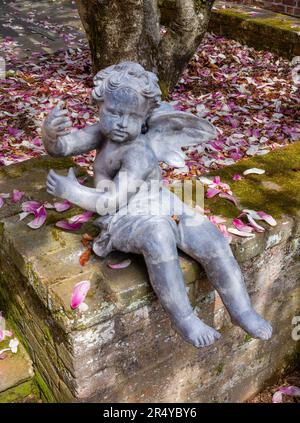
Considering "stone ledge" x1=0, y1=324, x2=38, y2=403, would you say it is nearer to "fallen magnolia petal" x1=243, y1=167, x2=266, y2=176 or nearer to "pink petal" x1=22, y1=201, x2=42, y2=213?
"pink petal" x1=22, y1=201, x2=42, y2=213

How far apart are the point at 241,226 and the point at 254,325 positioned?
0.61 meters

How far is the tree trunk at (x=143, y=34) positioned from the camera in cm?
491

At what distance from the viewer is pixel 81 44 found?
26.1 ft

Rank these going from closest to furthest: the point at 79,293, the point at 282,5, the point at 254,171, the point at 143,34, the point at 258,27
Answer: the point at 79,293 < the point at 254,171 < the point at 143,34 < the point at 258,27 < the point at 282,5

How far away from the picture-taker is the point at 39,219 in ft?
8.68

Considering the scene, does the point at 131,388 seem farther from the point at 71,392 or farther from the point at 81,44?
the point at 81,44

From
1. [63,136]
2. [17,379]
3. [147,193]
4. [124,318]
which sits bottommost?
[17,379]

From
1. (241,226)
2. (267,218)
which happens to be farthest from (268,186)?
(241,226)

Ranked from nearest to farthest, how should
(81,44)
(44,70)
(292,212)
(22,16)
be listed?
(292,212) → (44,70) → (81,44) → (22,16)

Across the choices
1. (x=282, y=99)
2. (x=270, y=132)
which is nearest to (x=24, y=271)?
(x=270, y=132)

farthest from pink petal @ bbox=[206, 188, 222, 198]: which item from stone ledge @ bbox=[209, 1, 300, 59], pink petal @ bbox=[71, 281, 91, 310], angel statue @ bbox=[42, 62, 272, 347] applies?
stone ledge @ bbox=[209, 1, 300, 59]

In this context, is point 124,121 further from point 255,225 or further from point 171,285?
point 255,225

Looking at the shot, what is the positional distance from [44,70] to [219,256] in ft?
17.9


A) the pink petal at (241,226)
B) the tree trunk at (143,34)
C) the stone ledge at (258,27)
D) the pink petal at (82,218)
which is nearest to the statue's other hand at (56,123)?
the pink petal at (82,218)
